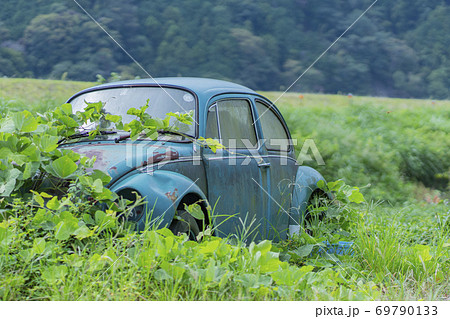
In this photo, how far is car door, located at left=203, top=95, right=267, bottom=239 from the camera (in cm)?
401

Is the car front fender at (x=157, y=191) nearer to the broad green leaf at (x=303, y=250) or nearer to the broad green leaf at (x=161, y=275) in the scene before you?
the broad green leaf at (x=161, y=275)

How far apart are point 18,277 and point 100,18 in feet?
47.0

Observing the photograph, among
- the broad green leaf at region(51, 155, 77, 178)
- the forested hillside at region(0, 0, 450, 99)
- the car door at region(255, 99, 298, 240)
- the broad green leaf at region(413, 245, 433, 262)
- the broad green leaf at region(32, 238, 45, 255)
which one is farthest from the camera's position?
the forested hillside at region(0, 0, 450, 99)

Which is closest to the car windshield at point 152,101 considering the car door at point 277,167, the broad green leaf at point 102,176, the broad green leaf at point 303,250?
the broad green leaf at point 102,176

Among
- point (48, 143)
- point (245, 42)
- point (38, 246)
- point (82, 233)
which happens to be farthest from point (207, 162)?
point (245, 42)

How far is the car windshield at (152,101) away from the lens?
13.1 feet

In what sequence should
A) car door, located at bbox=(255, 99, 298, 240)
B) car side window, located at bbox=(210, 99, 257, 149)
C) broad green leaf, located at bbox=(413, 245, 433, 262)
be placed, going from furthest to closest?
car door, located at bbox=(255, 99, 298, 240), car side window, located at bbox=(210, 99, 257, 149), broad green leaf, located at bbox=(413, 245, 433, 262)

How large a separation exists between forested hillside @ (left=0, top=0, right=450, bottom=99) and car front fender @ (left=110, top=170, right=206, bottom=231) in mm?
9782

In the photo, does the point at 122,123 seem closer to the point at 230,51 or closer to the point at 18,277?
the point at 18,277

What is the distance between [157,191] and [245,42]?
1552 centimetres

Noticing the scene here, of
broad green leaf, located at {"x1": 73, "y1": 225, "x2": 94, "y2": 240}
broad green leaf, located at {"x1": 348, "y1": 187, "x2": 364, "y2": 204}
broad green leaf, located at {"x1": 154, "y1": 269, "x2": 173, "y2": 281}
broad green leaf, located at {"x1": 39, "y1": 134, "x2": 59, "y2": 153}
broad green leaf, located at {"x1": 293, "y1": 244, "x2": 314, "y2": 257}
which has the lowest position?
broad green leaf, located at {"x1": 293, "y1": 244, "x2": 314, "y2": 257}

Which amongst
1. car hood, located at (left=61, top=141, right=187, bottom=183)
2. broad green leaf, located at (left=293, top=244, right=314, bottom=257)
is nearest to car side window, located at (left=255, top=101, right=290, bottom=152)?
broad green leaf, located at (left=293, top=244, right=314, bottom=257)

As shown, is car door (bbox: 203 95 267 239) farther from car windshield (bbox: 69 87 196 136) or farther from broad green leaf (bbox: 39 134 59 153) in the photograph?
broad green leaf (bbox: 39 134 59 153)

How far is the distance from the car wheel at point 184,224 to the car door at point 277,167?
104 centimetres
